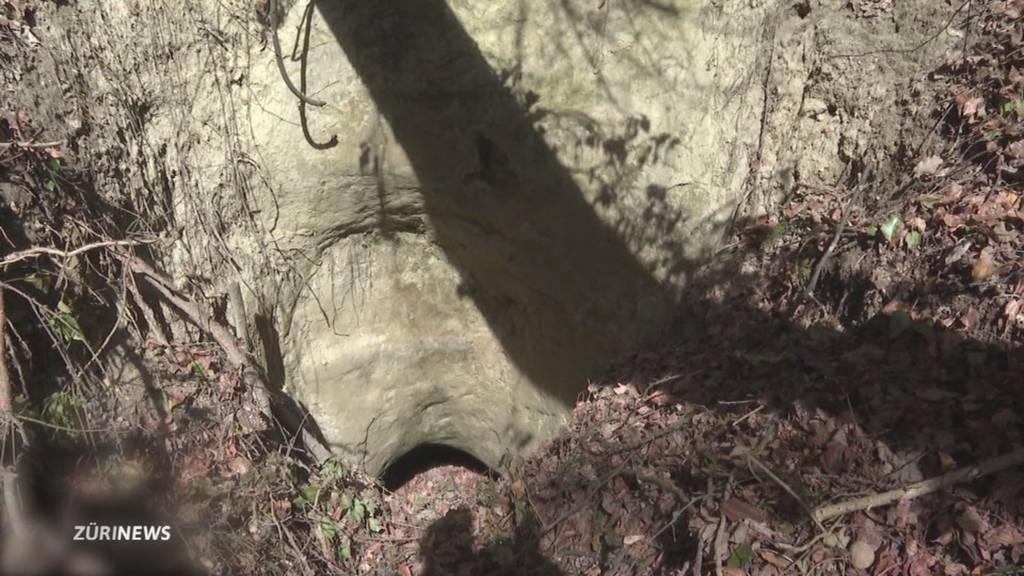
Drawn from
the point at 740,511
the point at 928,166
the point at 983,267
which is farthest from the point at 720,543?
the point at 928,166

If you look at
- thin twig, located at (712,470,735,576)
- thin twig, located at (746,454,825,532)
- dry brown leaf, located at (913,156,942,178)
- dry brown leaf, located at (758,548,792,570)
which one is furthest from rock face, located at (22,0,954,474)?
dry brown leaf, located at (758,548,792,570)

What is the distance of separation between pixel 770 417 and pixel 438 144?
3.19 m

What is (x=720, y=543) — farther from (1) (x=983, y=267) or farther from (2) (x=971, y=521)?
(1) (x=983, y=267)

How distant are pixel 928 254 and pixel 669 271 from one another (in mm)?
1742

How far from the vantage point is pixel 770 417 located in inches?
151

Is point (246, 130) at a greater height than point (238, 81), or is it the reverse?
point (238, 81)

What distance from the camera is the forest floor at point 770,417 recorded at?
311cm

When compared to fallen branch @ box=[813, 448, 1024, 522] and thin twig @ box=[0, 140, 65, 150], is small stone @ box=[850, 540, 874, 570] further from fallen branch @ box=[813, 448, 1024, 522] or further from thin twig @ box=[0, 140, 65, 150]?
thin twig @ box=[0, 140, 65, 150]

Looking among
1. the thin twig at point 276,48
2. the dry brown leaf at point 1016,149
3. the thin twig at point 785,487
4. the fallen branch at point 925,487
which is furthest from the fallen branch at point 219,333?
the dry brown leaf at point 1016,149

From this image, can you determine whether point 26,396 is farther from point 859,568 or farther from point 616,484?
point 859,568

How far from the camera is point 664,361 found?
16.6ft

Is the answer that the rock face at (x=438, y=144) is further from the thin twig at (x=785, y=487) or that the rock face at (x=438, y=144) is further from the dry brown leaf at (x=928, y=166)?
the thin twig at (x=785, y=487)

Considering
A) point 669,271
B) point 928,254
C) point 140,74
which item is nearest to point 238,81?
point 140,74

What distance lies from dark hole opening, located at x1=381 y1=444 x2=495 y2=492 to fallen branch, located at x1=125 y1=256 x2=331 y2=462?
2.90 metres
